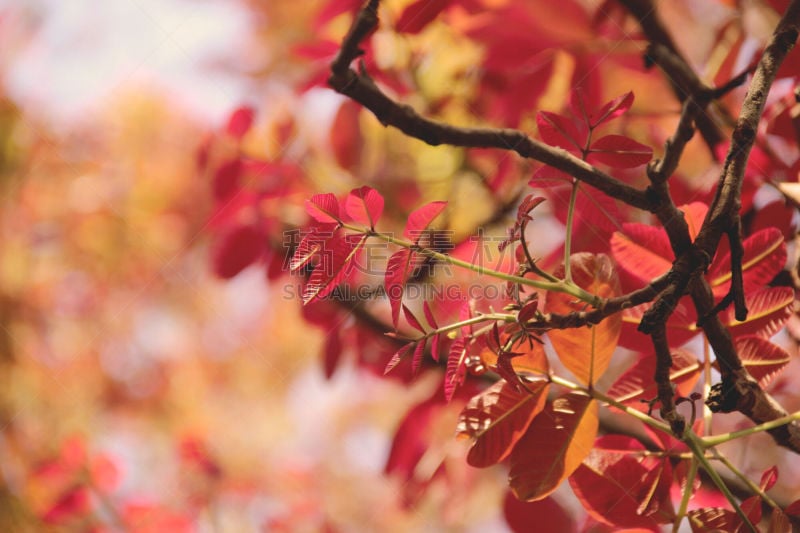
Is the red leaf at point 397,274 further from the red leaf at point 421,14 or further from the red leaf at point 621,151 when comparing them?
the red leaf at point 421,14

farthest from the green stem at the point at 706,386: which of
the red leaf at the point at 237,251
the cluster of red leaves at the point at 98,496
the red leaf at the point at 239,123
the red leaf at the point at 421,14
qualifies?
the cluster of red leaves at the point at 98,496

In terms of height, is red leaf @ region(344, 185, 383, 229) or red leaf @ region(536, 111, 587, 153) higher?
red leaf @ region(536, 111, 587, 153)

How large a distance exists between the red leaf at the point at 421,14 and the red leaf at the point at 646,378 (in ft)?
1.30

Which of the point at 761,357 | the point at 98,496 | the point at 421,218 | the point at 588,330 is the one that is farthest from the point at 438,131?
the point at 98,496

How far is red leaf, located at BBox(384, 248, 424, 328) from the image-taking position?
0.37 m

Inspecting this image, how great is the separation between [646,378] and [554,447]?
0.27ft

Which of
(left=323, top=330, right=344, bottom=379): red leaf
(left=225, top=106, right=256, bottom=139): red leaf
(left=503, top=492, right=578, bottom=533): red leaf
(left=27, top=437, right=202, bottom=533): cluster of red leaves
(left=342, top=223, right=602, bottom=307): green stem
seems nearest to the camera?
(left=342, top=223, right=602, bottom=307): green stem

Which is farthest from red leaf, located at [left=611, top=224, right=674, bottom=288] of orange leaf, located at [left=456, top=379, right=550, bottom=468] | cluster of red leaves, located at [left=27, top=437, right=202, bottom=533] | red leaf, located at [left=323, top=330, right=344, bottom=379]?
cluster of red leaves, located at [left=27, top=437, right=202, bottom=533]

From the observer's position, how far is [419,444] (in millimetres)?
768

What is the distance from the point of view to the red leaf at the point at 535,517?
0.59 meters

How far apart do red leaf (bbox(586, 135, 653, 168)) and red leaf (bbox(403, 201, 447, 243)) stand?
0.35 feet

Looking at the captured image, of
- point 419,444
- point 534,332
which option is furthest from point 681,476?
point 419,444

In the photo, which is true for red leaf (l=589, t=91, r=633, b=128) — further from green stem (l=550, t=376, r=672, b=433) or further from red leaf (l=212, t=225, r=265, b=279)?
red leaf (l=212, t=225, r=265, b=279)

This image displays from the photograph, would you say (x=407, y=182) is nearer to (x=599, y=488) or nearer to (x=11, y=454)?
(x=599, y=488)
